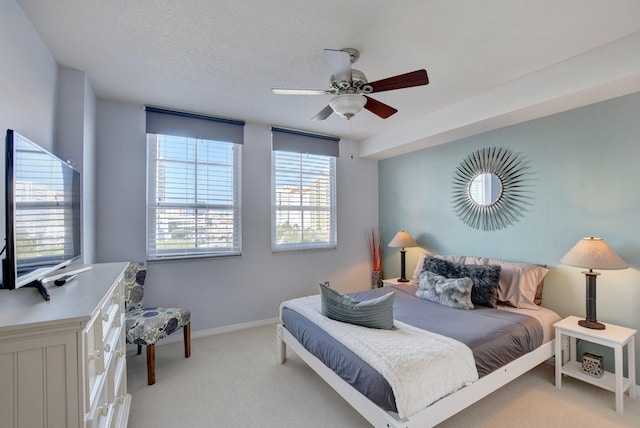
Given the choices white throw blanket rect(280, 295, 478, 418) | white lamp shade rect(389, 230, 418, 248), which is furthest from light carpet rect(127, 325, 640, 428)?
white lamp shade rect(389, 230, 418, 248)

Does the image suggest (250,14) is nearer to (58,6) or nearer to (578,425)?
(58,6)

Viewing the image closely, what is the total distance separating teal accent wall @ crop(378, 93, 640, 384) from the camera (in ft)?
7.57

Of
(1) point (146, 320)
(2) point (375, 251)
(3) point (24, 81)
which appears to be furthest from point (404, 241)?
(3) point (24, 81)

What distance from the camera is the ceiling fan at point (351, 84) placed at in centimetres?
179

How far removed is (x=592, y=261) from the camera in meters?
2.19

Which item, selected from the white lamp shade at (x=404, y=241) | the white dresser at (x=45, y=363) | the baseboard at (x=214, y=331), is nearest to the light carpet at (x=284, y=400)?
the baseboard at (x=214, y=331)

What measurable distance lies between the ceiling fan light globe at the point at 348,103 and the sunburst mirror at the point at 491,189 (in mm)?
1949

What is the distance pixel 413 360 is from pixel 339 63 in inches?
72.8

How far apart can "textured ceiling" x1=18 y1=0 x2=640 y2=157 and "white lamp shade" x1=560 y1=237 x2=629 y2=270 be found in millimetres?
1228

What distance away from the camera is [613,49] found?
204 cm

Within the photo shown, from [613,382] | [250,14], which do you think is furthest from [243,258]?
[613,382]

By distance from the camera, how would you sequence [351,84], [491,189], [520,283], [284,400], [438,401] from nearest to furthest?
[438,401]
[351,84]
[284,400]
[520,283]
[491,189]

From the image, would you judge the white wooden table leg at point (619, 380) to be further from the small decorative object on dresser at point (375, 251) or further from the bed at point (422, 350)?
the small decorative object on dresser at point (375, 251)

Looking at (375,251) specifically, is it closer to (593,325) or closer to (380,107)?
(593,325)
